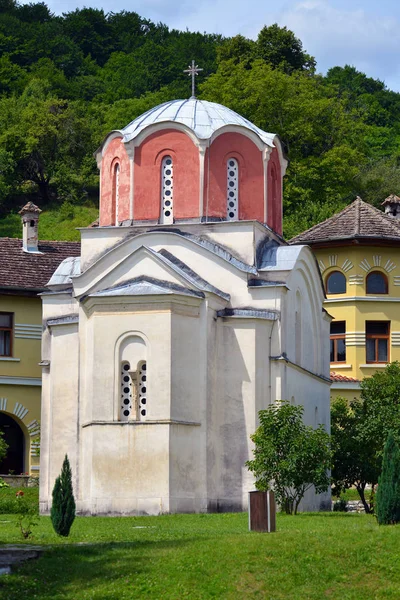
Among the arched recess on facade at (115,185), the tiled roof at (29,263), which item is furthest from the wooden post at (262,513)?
the tiled roof at (29,263)

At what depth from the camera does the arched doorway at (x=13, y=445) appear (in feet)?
139

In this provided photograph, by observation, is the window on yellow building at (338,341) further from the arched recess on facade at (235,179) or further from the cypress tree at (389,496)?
the cypress tree at (389,496)

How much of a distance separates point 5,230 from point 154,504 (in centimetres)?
4531

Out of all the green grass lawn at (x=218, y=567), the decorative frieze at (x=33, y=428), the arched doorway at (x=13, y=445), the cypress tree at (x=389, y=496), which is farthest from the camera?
the arched doorway at (x=13, y=445)

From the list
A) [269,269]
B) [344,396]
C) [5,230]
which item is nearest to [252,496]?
[269,269]

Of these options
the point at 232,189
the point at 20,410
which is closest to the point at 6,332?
the point at 20,410

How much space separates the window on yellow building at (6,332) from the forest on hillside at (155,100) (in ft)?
63.1

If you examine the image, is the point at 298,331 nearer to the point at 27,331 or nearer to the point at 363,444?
the point at 363,444

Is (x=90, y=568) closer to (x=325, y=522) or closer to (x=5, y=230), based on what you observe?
(x=325, y=522)

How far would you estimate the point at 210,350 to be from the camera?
30875mm

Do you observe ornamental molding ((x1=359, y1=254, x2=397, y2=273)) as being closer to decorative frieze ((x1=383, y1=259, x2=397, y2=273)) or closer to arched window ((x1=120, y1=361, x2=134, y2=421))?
decorative frieze ((x1=383, y1=259, x2=397, y2=273))

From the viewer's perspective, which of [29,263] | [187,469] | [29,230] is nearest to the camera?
[187,469]

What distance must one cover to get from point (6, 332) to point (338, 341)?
40.0 feet

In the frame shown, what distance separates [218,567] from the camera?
1997cm
